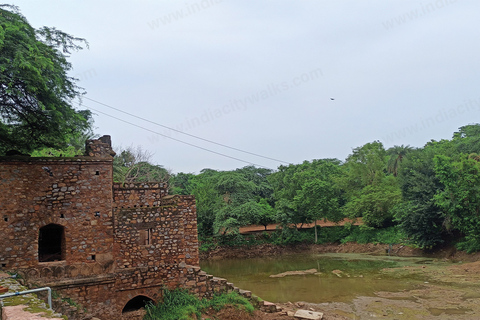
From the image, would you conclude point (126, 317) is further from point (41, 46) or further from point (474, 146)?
point (474, 146)

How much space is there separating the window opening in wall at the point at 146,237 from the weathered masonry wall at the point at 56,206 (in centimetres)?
87

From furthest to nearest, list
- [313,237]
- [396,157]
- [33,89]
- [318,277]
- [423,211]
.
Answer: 1. [396,157]
2. [313,237]
3. [423,211]
4. [318,277]
5. [33,89]

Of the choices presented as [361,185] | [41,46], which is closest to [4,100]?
[41,46]

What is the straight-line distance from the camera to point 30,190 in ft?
32.8

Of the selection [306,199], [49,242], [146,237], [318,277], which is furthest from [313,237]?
[49,242]

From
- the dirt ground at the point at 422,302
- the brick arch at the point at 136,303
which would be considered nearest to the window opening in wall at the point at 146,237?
the brick arch at the point at 136,303

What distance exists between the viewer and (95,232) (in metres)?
10.5

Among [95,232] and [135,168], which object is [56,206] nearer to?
[95,232]

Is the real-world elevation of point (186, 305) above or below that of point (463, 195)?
below

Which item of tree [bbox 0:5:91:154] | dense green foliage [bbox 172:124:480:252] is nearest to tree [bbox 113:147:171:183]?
dense green foliage [bbox 172:124:480:252]

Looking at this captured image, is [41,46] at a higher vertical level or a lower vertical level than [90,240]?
higher

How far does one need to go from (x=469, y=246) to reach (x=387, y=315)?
14.9m

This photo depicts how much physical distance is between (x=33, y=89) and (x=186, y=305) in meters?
7.52

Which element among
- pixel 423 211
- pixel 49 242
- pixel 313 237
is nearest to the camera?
pixel 49 242
